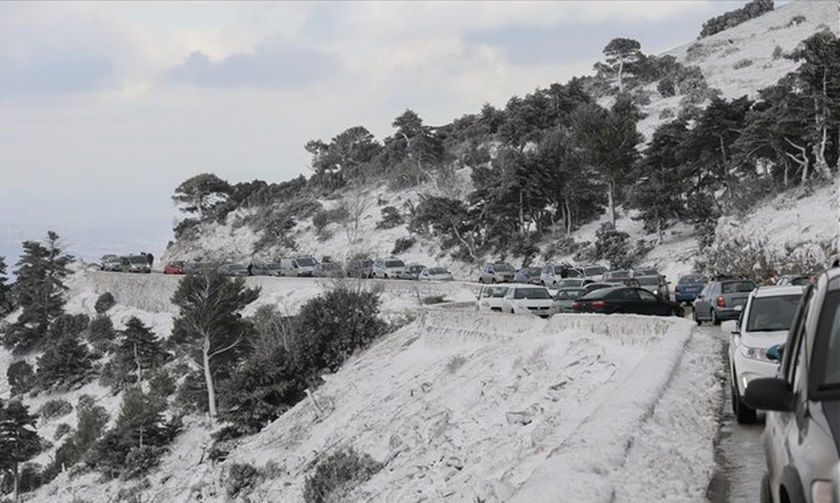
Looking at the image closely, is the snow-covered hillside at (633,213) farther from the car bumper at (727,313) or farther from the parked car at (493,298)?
the car bumper at (727,313)

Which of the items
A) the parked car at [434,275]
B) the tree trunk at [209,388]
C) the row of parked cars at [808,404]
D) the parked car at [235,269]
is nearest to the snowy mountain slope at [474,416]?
the tree trunk at [209,388]

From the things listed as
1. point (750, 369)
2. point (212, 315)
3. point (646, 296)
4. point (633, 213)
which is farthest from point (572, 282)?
point (750, 369)

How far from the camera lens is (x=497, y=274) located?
58.1 meters

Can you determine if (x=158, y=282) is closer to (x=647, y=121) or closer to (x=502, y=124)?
(x=502, y=124)

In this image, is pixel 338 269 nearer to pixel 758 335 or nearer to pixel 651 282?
pixel 651 282

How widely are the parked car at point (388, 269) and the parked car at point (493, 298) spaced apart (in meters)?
27.3

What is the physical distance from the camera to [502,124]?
101438 millimetres

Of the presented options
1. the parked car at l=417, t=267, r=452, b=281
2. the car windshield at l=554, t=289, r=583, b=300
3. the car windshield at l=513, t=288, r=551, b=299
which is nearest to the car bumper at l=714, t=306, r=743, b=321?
the car windshield at l=554, t=289, r=583, b=300

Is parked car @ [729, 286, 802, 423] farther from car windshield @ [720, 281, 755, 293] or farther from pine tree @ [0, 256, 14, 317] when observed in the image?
pine tree @ [0, 256, 14, 317]

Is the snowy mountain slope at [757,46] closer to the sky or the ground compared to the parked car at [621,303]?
closer to the sky

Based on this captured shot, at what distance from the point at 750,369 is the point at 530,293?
91.0 feet

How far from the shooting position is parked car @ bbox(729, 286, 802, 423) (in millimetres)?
A: 10688

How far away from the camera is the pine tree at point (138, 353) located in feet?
208

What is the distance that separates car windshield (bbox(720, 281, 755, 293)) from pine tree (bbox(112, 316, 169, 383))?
152ft
